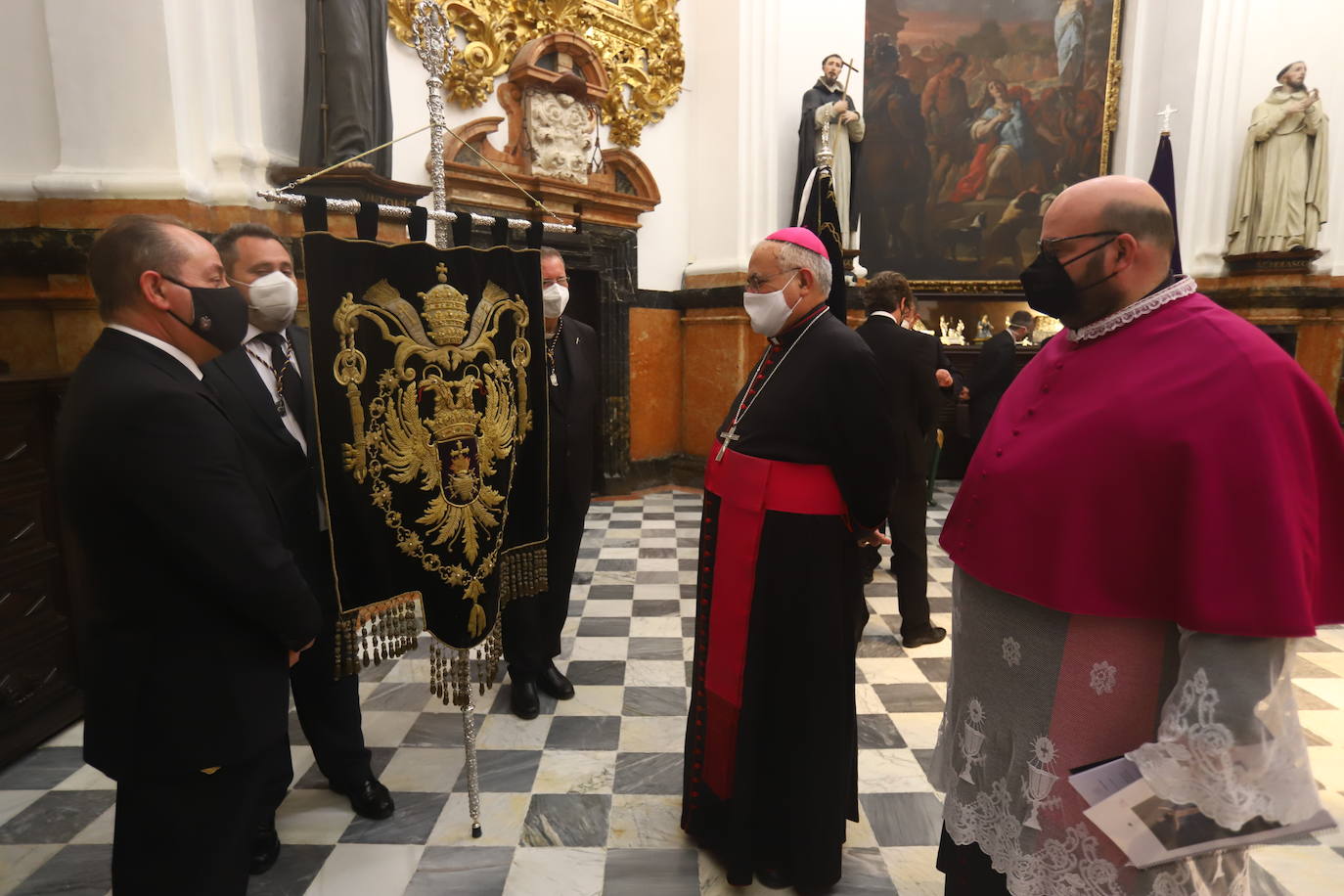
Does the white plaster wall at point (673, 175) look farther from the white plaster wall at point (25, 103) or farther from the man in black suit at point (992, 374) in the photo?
the white plaster wall at point (25, 103)

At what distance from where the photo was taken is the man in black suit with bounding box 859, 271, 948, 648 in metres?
3.57

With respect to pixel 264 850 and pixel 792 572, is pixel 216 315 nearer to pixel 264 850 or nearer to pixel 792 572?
pixel 792 572

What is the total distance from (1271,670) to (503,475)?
6.30ft

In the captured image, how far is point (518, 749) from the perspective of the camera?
9.26 ft

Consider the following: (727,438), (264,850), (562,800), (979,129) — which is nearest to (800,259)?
(727,438)

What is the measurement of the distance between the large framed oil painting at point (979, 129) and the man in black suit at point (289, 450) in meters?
7.43

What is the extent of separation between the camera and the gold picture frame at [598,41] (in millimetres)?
5574

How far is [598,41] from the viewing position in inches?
259

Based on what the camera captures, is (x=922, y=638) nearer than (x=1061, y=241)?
No

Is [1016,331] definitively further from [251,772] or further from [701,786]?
[251,772]

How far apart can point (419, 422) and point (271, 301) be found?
1.78 ft

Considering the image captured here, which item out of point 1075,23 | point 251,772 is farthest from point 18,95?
point 1075,23

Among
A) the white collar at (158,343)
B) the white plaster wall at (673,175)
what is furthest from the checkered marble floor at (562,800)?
the white plaster wall at (673,175)

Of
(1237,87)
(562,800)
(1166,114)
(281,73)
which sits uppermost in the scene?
(1237,87)
